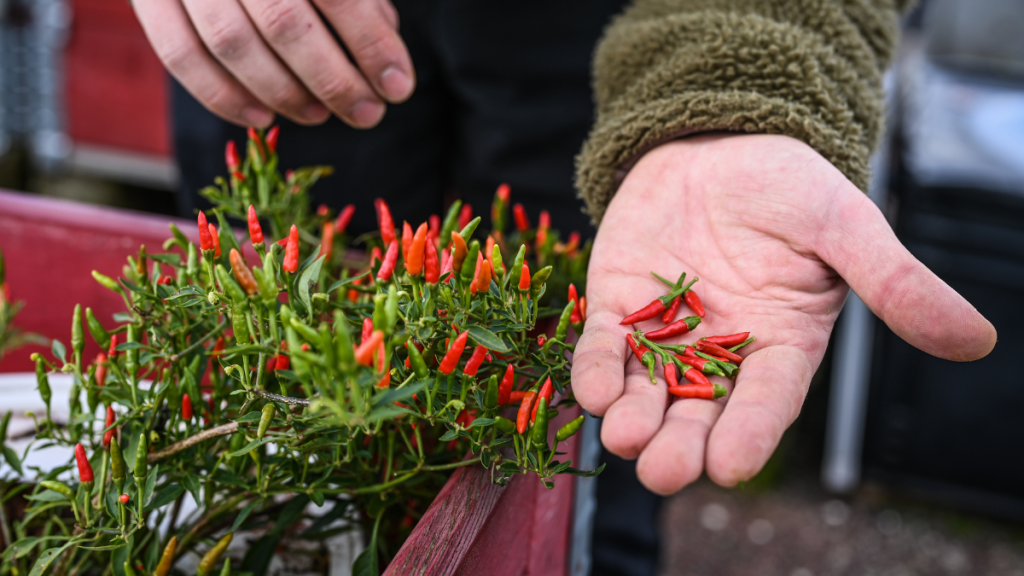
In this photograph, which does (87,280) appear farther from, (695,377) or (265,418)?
(695,377)

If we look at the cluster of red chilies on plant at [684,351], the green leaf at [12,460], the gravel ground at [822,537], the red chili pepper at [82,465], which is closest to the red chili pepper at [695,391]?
the cluster of red chilies on plant at [684,351]

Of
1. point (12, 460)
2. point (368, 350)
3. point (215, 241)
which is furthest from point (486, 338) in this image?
point (12, 460)

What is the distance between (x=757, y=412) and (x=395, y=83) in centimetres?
67

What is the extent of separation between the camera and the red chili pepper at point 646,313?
2.44 feet

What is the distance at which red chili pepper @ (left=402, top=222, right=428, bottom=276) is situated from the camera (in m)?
0.58

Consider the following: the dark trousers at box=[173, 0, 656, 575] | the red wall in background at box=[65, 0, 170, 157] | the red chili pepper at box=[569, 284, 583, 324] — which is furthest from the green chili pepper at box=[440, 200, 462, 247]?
the red wall in background at box=[65, 0, 170, 157]

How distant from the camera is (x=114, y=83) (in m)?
3.29

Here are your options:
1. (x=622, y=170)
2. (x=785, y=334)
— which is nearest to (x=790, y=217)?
(x=785, y=334)

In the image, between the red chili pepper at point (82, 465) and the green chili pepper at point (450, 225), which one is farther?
the green chili pepper at point (450, 225)

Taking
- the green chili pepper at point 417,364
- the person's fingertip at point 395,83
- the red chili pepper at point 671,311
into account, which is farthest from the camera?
the person's fingertip at point 395,83

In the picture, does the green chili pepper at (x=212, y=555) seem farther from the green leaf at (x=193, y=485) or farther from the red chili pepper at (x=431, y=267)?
the red chili pepper at (x=431, y=267)

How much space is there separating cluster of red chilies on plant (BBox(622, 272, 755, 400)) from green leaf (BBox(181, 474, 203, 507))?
41cm

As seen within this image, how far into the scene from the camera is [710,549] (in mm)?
2160

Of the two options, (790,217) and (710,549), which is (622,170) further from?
(710,549)
